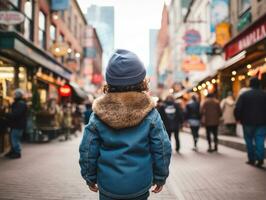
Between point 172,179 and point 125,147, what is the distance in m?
4.77

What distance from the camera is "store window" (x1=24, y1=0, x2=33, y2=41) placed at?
62.5 ft

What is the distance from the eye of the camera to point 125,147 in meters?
2.87

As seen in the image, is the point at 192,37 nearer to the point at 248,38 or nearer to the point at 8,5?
the point at 248,38

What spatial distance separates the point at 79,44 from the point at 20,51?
23.4 metres

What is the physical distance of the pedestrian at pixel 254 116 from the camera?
8531mm

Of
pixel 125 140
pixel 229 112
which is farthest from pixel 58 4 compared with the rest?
pixel 125 140

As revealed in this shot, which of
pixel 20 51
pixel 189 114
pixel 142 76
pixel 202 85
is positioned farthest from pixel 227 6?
pixel 142 76

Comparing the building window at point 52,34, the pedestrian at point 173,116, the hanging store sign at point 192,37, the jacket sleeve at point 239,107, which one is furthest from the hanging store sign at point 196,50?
the jacket sleeve at point 239,107

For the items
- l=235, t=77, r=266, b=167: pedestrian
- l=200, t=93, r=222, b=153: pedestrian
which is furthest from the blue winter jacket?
l=200, t=93, r=222, b=153: pedestrian

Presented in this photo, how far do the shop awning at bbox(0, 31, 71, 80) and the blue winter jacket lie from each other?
11.5 metres

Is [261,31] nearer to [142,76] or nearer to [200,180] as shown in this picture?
[200,180]

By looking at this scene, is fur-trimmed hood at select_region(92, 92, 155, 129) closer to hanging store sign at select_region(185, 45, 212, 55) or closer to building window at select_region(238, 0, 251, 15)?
building window at select_region(238, 0, 251, 15)

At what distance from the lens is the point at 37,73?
19.3m

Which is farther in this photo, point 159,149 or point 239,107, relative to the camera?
point 239,107
